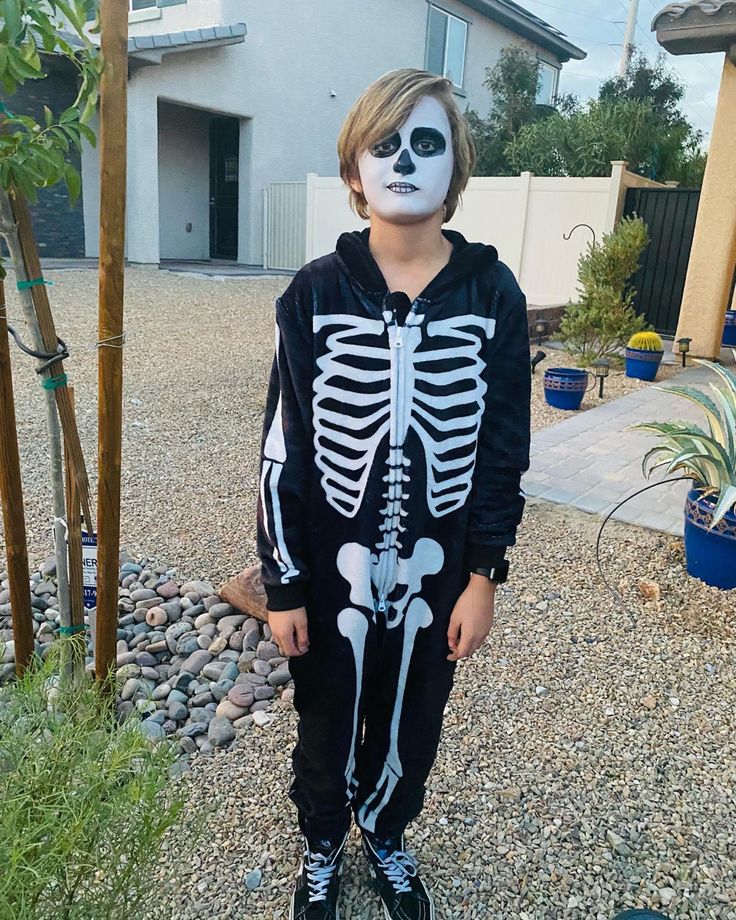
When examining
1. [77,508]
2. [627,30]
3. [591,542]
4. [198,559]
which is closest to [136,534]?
[198,559]

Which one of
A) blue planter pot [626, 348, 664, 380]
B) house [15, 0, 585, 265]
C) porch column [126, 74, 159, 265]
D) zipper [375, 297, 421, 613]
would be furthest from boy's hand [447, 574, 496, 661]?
porch column [126, 74, 159, 265]

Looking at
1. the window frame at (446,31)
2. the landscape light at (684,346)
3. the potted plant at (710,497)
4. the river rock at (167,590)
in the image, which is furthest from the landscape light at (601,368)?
the window frame at (446,31)

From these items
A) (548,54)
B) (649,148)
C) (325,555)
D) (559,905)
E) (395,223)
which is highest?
(548,54)

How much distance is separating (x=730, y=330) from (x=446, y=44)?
13.5m

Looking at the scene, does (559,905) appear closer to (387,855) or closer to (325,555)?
(387,855)

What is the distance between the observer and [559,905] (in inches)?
73.8

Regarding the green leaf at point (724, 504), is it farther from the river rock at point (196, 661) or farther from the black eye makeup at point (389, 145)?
the black eye makeup at point (389, 145)

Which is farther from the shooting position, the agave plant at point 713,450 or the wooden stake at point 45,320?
the agave plant at point 713,450

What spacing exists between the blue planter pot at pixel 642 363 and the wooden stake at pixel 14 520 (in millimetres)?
6894

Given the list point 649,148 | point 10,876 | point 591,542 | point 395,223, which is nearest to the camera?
point 10,876

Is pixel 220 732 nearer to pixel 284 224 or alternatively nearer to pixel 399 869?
pixel 399 869

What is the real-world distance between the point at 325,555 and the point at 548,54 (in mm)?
25657

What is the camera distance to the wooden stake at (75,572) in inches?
84.4

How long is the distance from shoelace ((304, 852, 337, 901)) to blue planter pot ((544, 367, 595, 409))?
208 inches
